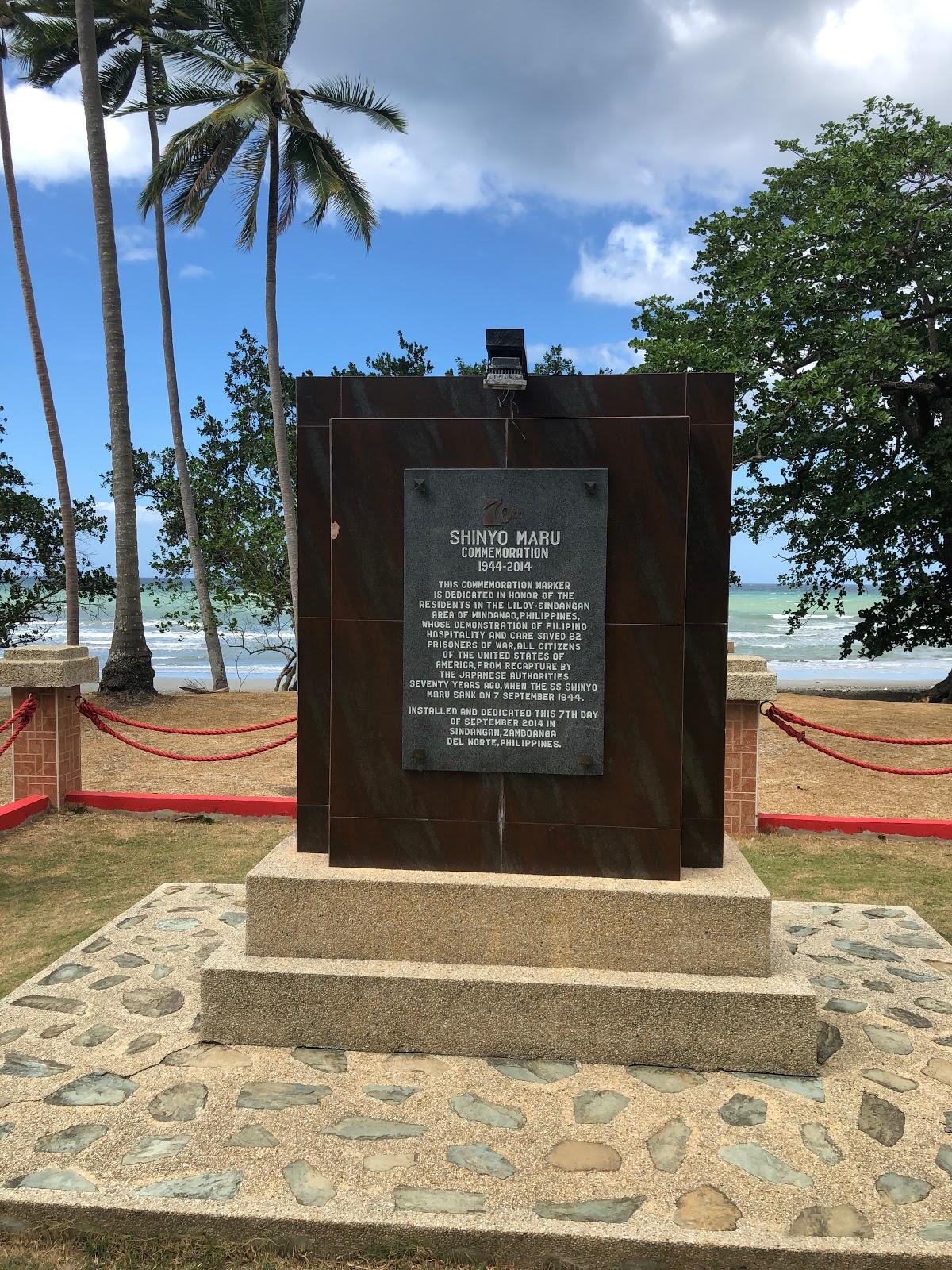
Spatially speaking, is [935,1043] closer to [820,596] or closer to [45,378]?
[820,596]

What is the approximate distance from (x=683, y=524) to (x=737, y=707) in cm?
372

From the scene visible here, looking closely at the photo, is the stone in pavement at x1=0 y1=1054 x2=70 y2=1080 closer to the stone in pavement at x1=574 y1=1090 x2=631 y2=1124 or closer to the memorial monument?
the memorial monument

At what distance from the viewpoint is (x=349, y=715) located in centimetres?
446

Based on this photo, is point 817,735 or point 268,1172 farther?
point 817,735

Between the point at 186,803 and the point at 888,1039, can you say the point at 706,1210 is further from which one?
→ the point at 186,803

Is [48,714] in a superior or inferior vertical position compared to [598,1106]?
superior

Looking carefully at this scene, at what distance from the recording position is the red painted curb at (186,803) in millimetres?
8461

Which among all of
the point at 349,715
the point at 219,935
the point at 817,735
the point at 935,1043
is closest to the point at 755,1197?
the point at 935,1043

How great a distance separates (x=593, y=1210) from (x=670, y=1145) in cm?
49

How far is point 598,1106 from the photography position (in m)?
3.69

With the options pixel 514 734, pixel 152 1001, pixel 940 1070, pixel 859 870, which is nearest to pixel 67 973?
pixel 152 1001

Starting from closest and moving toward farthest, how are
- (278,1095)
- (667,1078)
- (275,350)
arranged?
1. (278,1095)
2. (667,1078)
3. (275,350)

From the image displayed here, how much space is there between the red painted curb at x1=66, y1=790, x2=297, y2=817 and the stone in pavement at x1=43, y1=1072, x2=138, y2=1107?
4.53 metres

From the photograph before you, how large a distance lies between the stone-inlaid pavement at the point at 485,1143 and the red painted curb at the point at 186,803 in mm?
3775
